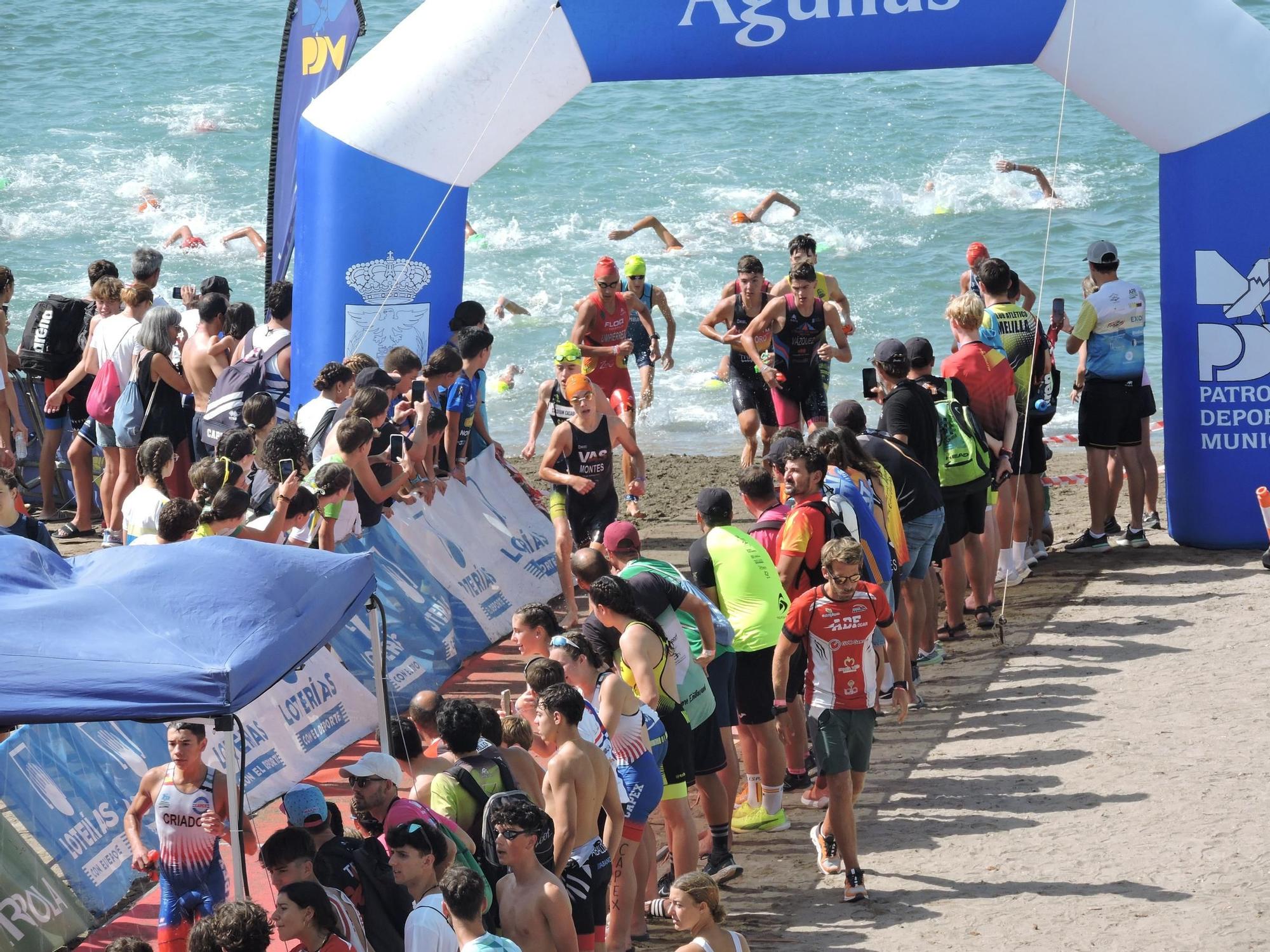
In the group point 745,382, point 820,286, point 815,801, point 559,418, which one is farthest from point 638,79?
point 815,801

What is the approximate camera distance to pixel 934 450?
8586 mm

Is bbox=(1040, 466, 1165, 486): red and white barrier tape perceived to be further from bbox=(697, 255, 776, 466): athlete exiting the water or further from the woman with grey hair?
the woman with grey hair

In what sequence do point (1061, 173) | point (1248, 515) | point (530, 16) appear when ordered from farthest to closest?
point (1061, 173) → point (1248, 515) → point (530, 16)

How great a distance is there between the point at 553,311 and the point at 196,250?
6234 mm

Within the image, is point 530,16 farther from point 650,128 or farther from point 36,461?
point 650,128

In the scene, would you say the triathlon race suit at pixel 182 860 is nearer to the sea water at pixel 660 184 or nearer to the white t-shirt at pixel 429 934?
the white t-shirt at pixel 429 934

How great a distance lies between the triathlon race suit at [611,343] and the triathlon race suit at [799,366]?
106 centimetres

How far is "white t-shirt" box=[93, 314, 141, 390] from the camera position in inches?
407

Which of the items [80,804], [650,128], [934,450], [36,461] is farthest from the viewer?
[650,128]

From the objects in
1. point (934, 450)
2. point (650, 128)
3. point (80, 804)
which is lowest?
point (80, 804)

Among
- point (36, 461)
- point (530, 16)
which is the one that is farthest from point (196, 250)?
point (530, 16)

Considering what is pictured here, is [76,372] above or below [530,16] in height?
below

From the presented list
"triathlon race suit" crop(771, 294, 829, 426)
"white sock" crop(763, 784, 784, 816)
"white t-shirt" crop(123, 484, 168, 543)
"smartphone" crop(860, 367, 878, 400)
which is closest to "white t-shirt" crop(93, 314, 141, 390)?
"white t-shirt" crop(123, 484, 168, 543)

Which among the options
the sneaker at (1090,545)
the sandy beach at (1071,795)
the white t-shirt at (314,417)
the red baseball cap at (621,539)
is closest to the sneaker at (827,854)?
the sandy beach at (1071,795)
